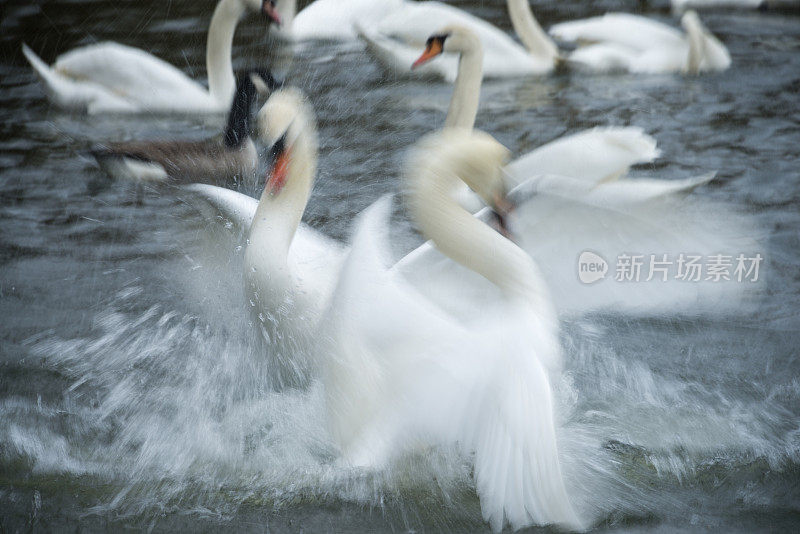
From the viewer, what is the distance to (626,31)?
2.30 metres

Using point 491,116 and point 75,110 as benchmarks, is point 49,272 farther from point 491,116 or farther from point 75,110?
point 491,116

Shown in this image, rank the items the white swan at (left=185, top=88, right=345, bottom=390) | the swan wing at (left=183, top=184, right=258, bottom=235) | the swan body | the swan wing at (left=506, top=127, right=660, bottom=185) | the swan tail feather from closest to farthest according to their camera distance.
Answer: the swan tail feather, the white swan at (left=185, top=88, right=345, bottom=390), the swan wing at (left=183, top=184, right=258, bottom=235), the swan wing at (left=506, top=127, right=660, bottom=185), the swan body

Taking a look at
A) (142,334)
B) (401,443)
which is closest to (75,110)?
(142,334)

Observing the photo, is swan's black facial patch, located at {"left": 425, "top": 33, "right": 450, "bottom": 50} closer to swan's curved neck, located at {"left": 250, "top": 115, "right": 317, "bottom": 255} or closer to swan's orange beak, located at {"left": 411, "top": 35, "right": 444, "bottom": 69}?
swan's orange beak, located at {"left": 411, "top": 35, "right": 444, "bottom": 69}

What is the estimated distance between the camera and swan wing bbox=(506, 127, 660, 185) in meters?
2.13

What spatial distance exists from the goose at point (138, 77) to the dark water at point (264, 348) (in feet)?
0.12

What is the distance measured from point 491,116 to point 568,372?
0.71 metres

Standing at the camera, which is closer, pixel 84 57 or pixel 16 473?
pixel 16 473

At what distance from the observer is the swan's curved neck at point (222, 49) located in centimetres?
228

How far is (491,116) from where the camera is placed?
2.35 meters

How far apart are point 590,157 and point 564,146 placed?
0.29 ft

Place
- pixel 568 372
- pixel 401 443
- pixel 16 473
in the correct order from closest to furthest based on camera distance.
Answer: pixel 401 443 → pixel 16 473 → pixel 568 372

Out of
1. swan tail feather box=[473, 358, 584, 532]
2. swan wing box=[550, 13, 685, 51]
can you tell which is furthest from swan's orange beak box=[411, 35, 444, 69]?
swan tail feather box=[473, 358, 584, 532]

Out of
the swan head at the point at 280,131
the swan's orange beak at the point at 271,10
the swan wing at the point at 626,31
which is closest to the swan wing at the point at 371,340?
the swan head at the point at 280,131
